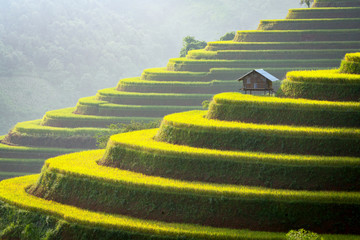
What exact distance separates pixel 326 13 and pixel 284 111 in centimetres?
3973

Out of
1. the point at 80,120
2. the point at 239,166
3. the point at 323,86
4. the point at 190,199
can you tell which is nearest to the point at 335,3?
the point at 80,120

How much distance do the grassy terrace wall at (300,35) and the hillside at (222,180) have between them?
1263 inches

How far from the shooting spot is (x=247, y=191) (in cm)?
3381

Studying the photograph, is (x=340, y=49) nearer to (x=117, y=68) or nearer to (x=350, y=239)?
(x=350, y=239)

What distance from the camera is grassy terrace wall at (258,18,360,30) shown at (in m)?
74.2

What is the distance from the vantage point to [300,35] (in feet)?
242

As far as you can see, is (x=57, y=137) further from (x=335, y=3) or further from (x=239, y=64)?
(x=335, y=3)

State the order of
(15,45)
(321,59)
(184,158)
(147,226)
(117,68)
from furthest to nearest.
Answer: (117,68), (15,45), (321,59), (184,158), (147,226)

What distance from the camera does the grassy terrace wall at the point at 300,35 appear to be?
72688 millimetres

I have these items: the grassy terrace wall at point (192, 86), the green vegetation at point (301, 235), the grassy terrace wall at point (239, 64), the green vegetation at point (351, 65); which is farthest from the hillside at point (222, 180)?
the grassy terrace wall at point (192, 86)

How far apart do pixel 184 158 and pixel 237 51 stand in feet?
127

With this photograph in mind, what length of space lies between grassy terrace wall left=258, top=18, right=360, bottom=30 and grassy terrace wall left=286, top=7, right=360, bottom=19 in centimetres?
118

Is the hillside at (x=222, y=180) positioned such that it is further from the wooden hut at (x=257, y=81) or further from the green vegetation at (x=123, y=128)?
the green vegetation at (x=123, y=128)

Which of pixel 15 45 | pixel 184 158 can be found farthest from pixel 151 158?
pixel 15 45
